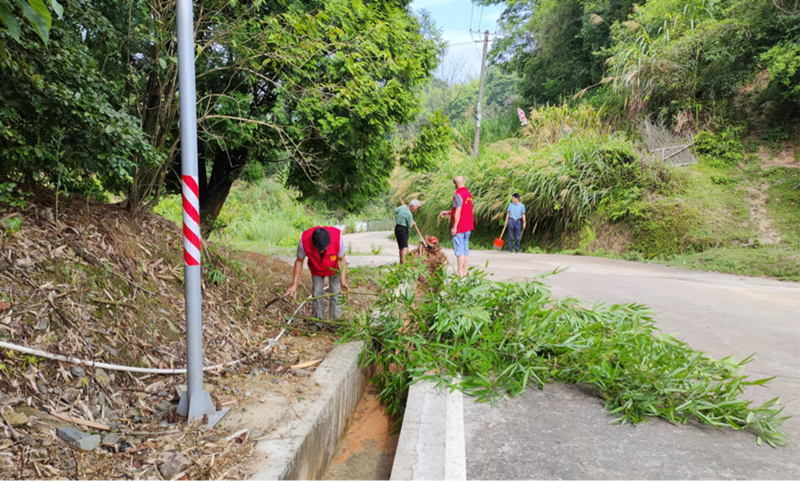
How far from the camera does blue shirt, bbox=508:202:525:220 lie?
43.7 ft

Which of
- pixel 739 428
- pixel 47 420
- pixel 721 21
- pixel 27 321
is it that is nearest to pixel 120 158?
pixel 27 321

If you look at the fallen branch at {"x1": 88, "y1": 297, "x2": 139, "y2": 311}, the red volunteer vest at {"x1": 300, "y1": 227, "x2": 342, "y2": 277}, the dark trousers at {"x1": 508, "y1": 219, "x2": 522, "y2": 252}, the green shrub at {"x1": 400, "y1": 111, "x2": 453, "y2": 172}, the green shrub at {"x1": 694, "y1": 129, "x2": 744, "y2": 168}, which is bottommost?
the fallen branch at {"x1": 88, "y1": 297, "x2": 139, "y2": 311}

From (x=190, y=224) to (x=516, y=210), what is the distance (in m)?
11.8

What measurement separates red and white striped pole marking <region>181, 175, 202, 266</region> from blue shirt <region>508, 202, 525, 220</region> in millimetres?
11672

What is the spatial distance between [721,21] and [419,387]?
16886 mm

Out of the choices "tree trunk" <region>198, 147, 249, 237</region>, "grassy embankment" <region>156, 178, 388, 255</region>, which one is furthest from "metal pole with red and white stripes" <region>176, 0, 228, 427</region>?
"tree trunk" <region>198, 147, 249, 237</region>

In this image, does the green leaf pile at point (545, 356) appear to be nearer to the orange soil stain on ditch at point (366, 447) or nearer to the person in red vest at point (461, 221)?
the orange soil stain on ditch at point (366, 447)

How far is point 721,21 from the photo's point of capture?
14.3 metres

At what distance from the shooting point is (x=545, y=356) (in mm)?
3717

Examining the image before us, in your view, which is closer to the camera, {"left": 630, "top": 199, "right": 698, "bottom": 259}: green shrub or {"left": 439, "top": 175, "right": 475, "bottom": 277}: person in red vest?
{"left": 439, "top": 175, "right": 475, "bottom": 277}: person in red vest

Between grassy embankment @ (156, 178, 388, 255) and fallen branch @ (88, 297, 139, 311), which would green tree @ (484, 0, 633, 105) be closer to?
grassy embankment @ (156, 178, 388, 255)

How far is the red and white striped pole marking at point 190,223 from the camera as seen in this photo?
102 inches

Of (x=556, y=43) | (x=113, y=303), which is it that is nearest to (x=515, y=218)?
(x=113, y=303)

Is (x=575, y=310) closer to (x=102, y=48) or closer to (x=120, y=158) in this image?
(x=120, y=158)
